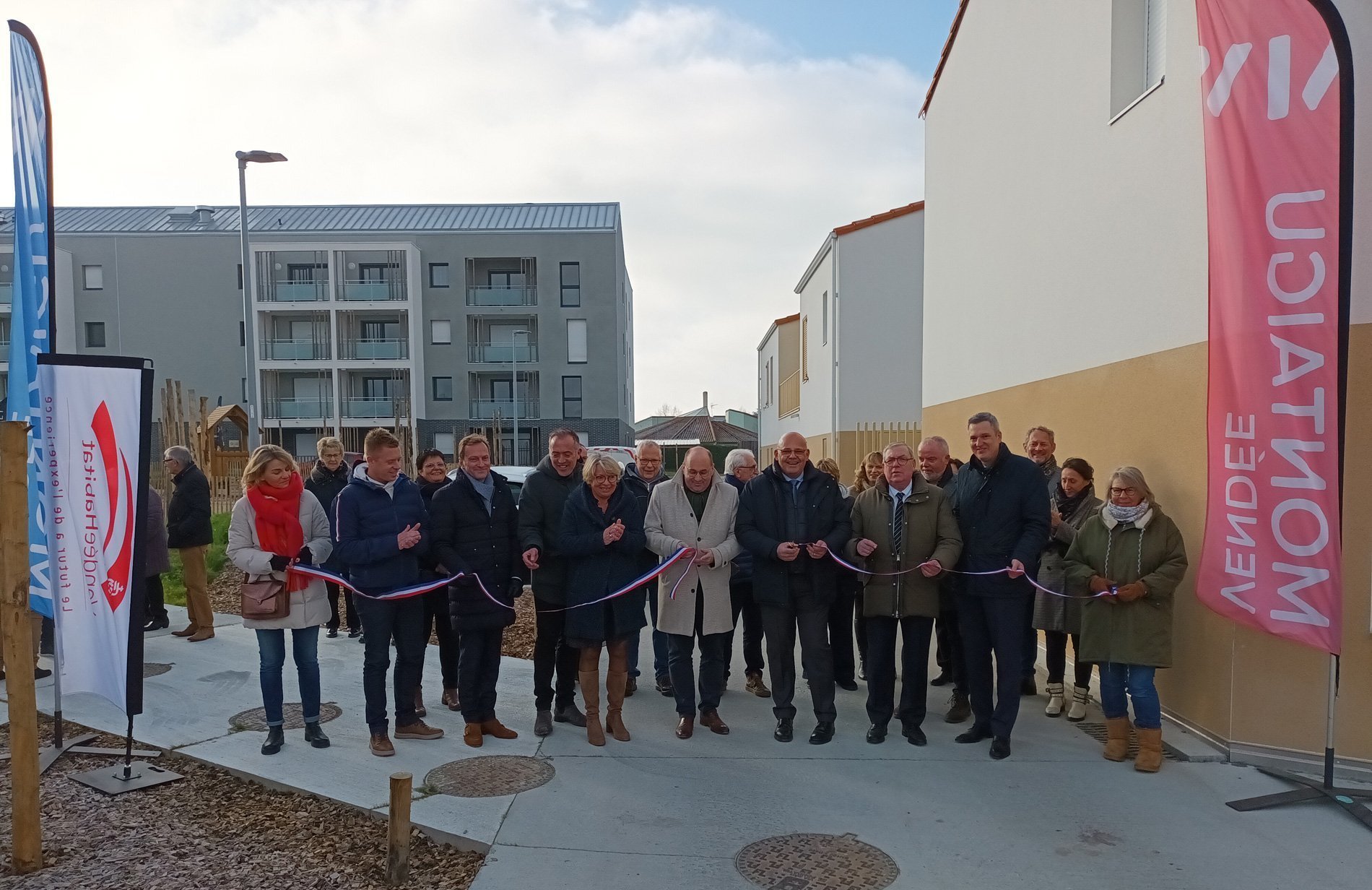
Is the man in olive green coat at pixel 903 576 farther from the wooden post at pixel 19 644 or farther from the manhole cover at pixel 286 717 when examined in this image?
the wooden post at pixel 19 644

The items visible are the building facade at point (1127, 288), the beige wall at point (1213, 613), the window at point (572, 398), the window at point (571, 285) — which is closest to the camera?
the beige wall at point (1213, 613)

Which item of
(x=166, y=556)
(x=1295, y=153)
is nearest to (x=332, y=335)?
(x=166, y=556)

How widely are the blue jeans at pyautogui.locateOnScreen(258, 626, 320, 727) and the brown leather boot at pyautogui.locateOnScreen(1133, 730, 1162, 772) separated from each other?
16.4 ft

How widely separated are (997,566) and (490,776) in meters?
3.31

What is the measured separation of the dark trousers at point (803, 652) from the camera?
237 inches

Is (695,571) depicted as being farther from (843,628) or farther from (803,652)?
(843,628)

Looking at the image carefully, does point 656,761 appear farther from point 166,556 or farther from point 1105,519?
point 166,556

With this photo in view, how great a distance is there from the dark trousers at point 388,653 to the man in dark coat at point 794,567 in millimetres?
2196

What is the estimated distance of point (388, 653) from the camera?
18.9 feet

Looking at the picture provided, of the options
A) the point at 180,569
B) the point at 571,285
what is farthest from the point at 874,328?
the point at 571,285

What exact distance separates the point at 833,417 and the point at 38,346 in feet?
56.3

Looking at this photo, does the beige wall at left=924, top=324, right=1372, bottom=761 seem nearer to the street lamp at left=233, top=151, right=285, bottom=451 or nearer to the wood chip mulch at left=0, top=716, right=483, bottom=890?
the wood chip mulch at left=0, top=716, right=483, bottom=890

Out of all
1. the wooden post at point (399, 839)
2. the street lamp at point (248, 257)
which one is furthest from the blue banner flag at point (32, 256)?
the street lamp at point (248, 257)

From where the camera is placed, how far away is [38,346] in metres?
5.65
